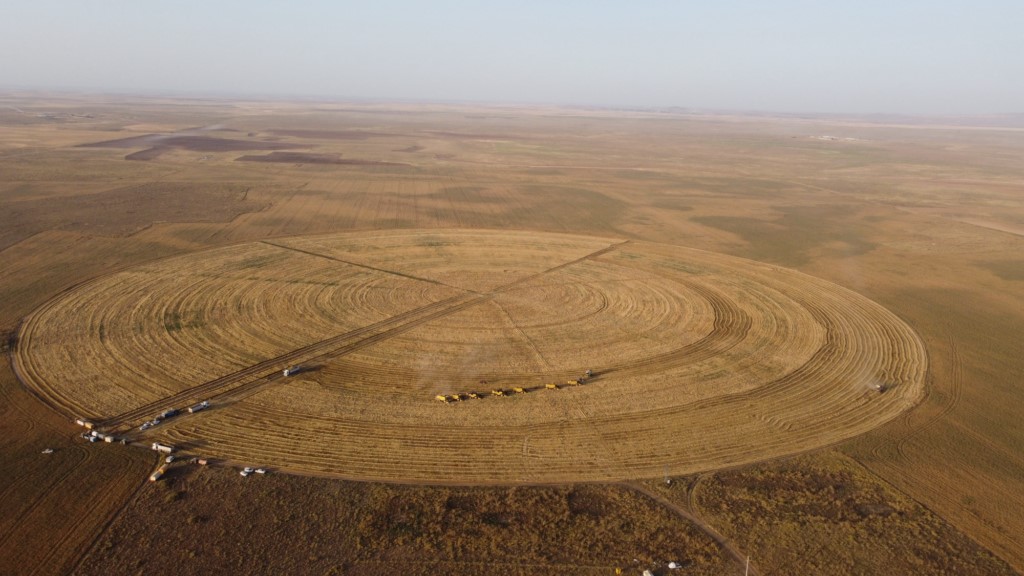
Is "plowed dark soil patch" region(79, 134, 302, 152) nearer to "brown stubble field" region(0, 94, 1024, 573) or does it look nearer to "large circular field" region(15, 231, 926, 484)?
"brown stubble field" region(0, 94, 1024, 573)

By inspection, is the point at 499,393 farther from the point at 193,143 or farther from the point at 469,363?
the point at 193,143

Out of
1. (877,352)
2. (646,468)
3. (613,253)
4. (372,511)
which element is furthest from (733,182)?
(372,511)

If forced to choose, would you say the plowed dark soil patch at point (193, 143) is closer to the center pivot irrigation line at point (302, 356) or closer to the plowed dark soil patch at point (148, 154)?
the plowed dark soil patch at point (148, 154)

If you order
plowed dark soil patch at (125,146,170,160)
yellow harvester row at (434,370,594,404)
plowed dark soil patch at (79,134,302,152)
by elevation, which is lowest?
yellow harvester row at (434,370,594,404)

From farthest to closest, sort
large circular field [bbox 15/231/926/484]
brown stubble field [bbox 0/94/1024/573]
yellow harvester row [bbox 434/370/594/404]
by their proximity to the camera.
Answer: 1. yellow harvester row [bbox 434/370/594/404]
2. large circular field [bbox 15/231/926/484]
3. brown stubble field [bbox 0/94/1024/573]

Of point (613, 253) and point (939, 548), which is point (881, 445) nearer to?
point (939, 548)

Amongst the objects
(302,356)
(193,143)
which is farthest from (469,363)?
(193,143)

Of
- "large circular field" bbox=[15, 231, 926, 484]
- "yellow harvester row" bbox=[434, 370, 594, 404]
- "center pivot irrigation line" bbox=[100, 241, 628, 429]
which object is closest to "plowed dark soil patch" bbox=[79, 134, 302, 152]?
"large circular field" bbox=[15, 231, 926, 484]
